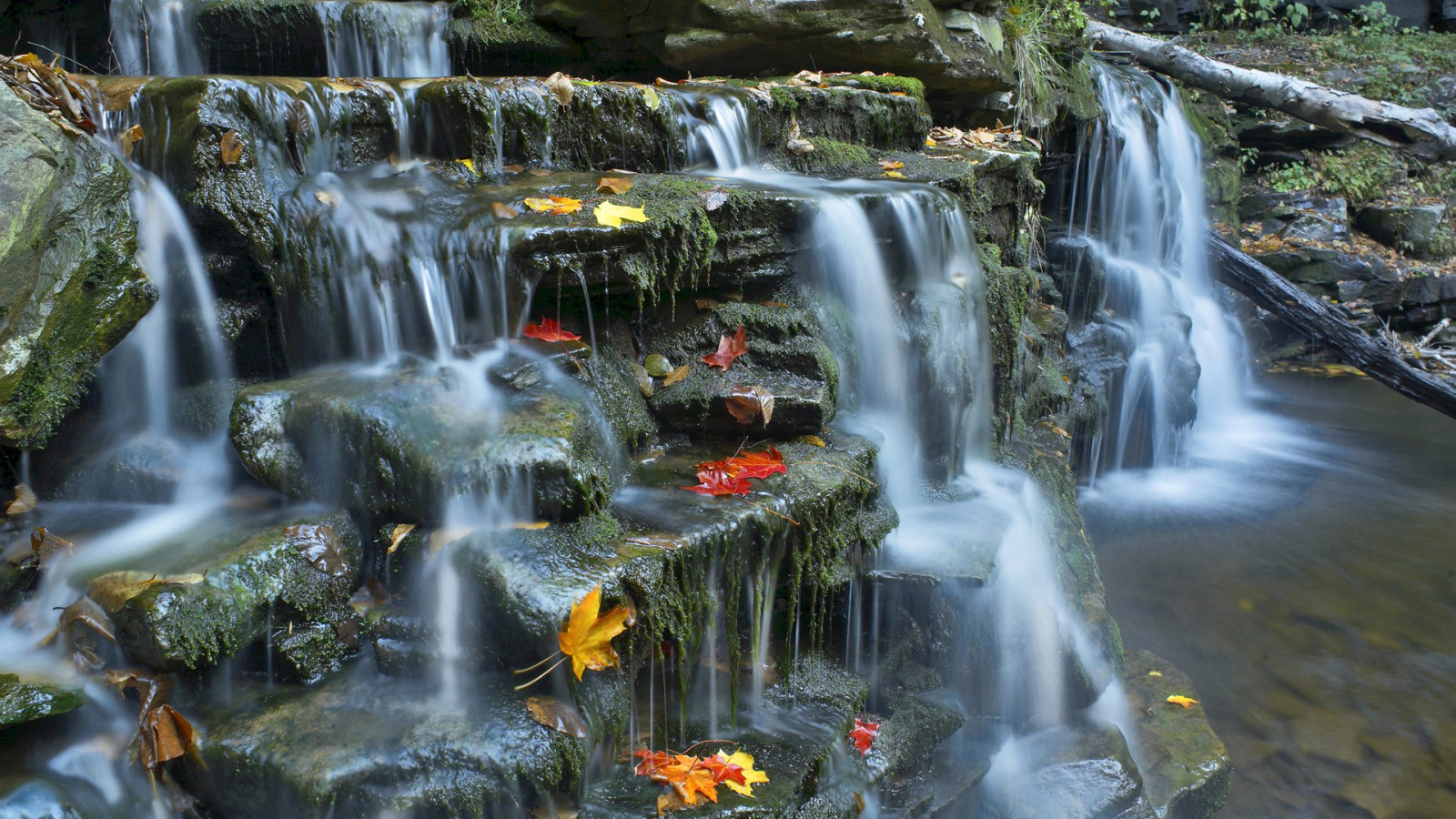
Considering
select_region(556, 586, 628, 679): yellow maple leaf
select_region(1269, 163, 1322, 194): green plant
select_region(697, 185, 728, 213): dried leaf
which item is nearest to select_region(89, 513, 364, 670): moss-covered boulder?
select_region(556, 586, 628, 679): yellow maple leaf

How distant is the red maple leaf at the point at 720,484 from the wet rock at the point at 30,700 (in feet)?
6.10

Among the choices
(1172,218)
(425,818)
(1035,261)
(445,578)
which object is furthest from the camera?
(1172,218)

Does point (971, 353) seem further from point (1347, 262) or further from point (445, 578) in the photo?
point (1347, 262)

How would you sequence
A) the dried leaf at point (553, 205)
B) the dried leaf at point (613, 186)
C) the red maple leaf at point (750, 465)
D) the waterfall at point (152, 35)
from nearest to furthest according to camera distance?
the red maple leaf at point (750, 465)
the dried leaf at point (553, 205)
the dried leaf at point (613, 186)
the waterfall at point (152, 35)

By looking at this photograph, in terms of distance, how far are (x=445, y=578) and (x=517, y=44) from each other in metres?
4.73

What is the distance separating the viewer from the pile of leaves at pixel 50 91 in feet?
10.6

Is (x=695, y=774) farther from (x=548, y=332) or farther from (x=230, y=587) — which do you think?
(x=548, y=332)

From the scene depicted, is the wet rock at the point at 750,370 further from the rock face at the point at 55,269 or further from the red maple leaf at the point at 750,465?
the rock face at the point at 55,269

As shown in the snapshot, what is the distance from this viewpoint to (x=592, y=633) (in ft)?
8.51

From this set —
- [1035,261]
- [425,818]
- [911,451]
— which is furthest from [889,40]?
[425,818]

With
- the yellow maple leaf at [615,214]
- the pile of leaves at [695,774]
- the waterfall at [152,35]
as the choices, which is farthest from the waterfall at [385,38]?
the pile of leaves at [695,774]

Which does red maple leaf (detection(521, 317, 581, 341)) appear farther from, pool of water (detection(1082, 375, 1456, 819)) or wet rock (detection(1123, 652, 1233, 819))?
pool of water (detection(1082, 375, 1456, 819))

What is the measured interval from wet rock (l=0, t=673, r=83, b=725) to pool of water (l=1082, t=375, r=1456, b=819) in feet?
13.3

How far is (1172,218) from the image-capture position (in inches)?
357
